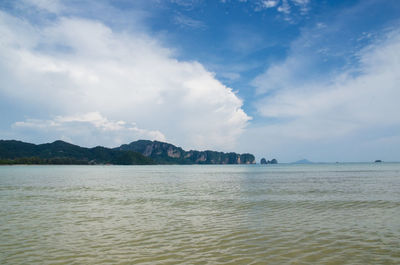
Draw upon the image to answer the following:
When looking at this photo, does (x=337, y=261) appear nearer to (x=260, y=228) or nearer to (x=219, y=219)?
(x=260, y=228)

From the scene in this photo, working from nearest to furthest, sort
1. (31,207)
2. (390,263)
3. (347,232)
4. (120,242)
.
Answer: (390,263) < (120,242) < (347,232) < (31,207)

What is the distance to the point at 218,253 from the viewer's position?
44.3 feet

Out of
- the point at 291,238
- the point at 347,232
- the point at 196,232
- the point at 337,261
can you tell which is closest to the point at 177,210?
the point at 196,232

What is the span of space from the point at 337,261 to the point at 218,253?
555cm

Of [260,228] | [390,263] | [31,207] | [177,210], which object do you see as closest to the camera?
[390,263]

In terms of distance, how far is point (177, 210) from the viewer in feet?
86.8

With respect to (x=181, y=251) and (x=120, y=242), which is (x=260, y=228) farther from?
(x=120, y=242)

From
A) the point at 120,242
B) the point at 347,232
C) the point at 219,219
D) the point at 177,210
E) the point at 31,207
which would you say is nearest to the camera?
the point at 120,242

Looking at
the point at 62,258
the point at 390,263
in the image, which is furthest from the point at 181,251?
the point at 390,263

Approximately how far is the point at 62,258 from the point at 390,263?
15.3 metres

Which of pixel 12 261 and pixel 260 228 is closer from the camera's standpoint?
pixel 12 261

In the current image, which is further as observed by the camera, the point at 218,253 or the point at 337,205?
the point at 337,205

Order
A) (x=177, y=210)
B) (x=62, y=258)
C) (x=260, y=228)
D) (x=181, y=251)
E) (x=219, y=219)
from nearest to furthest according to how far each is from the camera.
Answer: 1. (x=62, y=258)
2. (x=181, y=251)
3. (x=260, y=228)
4. (x=219, y=219)
5. (x=177, y=210)

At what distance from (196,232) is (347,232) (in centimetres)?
987
